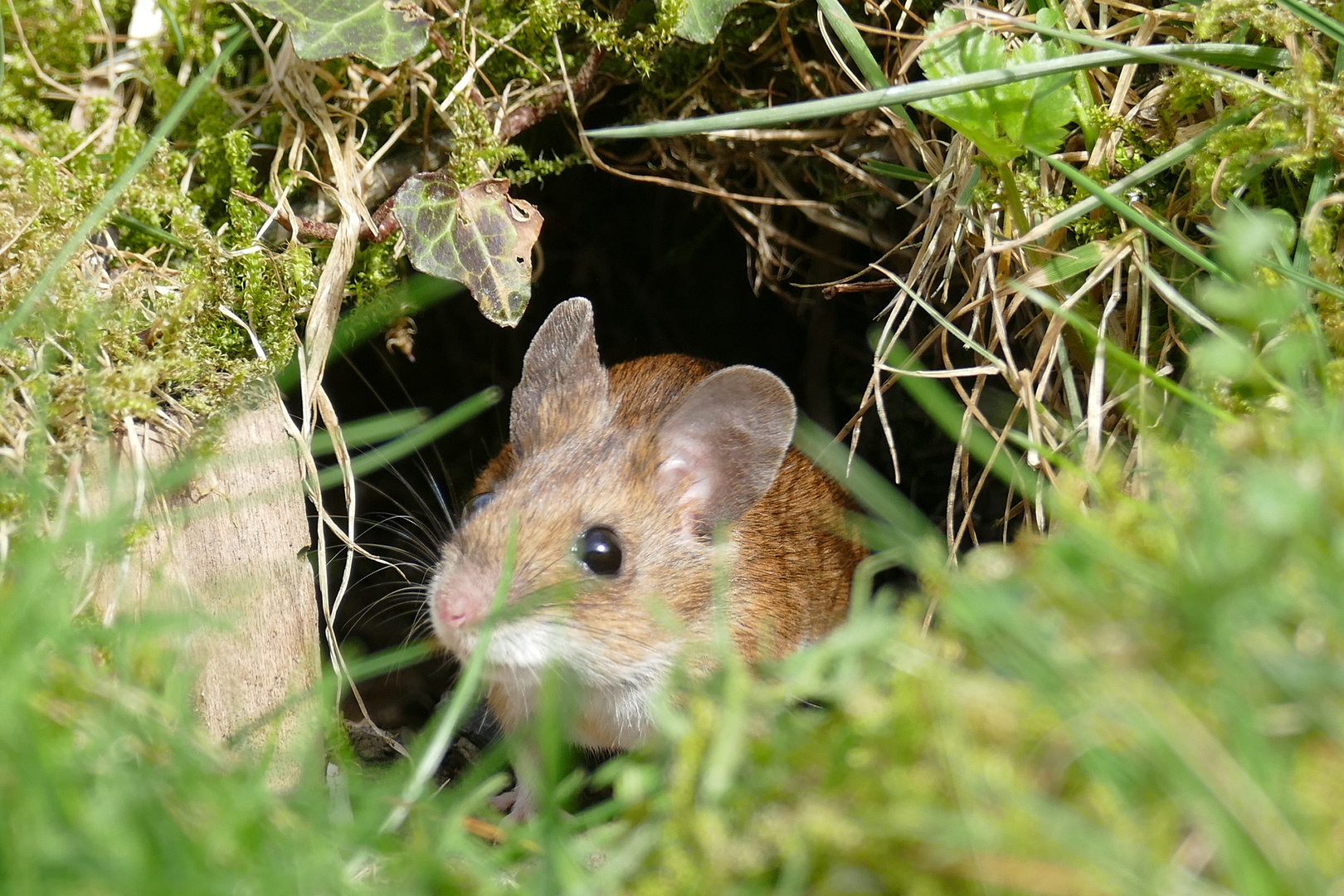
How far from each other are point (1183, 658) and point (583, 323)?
2770 millimetres

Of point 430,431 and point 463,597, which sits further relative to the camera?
point 463,597

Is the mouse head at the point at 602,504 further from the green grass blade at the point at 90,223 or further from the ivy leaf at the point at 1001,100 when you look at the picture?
the green grass blade at the point at 90,223

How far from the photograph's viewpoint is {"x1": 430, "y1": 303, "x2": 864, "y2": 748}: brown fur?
10.7 ft

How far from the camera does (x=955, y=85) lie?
113 inches

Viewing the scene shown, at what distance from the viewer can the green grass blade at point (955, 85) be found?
2.76 meters

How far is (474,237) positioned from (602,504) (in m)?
0.94

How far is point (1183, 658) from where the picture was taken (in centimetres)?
137

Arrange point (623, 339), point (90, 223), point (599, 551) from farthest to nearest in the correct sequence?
1. point (623, 339)
2. point (599, 551)
3. point (90, 223)

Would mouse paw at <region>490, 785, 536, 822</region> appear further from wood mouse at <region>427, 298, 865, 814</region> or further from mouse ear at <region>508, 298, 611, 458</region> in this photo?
mouse ear at <region>508, 298, 611, 458</region>

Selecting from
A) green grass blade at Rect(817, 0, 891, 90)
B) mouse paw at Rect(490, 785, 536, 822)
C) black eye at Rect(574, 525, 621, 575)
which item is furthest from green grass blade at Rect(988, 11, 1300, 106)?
mouse paw at Rect(490, 785, 536, 822)

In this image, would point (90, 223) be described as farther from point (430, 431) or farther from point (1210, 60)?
point (1210, 60)

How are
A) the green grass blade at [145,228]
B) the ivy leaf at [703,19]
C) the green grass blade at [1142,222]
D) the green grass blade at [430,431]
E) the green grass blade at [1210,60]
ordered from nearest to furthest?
Result: 1. the green grass blade at [430,431]
2. the green grass blade at [1142,222]
3. the green grass blade at [1210,60]
4. the green grass blade at [145,228]
5. the ivy leaf at [703,19]

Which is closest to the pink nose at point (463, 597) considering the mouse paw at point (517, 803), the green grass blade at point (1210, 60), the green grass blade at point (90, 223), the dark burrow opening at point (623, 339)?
the mouse paw at point (517, 803)

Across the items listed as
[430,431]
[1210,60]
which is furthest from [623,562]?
[1210,60]
